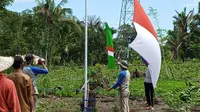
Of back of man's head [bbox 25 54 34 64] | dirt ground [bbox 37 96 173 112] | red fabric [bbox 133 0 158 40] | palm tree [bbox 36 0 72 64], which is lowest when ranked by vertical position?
dirt ground [bbox 37 96 173 112]

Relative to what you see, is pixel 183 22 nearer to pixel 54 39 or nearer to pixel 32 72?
pixel 54 39

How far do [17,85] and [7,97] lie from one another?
1.65 metres

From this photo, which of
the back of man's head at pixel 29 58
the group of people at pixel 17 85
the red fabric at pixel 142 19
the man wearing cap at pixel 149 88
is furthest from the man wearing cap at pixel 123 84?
the back of man's head at pixel 29 58

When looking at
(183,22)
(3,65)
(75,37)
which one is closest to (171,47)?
(183,22)

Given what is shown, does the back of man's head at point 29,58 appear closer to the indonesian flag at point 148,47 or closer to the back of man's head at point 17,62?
the back of man's head at point 17,62

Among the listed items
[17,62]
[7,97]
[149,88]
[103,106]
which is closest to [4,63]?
[7,97]

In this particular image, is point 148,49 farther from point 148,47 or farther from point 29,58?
point 29,58

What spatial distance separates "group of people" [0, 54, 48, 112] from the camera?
3.89 meters

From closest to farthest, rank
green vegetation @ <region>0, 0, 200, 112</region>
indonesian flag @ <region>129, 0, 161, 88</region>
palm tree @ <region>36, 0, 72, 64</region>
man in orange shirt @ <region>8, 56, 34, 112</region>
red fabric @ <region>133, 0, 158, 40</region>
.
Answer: man in orange shirt @ <region>8, 56, 34, 112</region> < indonesian flag @ <region>129, 0, 161, 88</region> < red fabric @ <region>133, 0, 158, 40</region> < green vegetation @ <region>0, 0, 200, 112</region> < palm tree @ <region>36, 0, 72, 64</region>

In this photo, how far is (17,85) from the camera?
554 cm

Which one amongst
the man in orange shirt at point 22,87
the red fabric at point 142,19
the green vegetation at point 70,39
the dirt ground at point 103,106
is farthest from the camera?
the green vegetation at point 70,39

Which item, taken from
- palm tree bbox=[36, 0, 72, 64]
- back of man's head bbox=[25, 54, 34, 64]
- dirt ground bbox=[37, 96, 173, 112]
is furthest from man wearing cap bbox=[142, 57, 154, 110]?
palm tree bbox=[36, 0, 72, 64]

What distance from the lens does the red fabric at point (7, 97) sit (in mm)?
3885

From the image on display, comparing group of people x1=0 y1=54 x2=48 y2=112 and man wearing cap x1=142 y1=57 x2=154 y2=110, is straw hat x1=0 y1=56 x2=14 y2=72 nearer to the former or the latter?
group of people x1=0 y1=54 x2=48 y2=112
